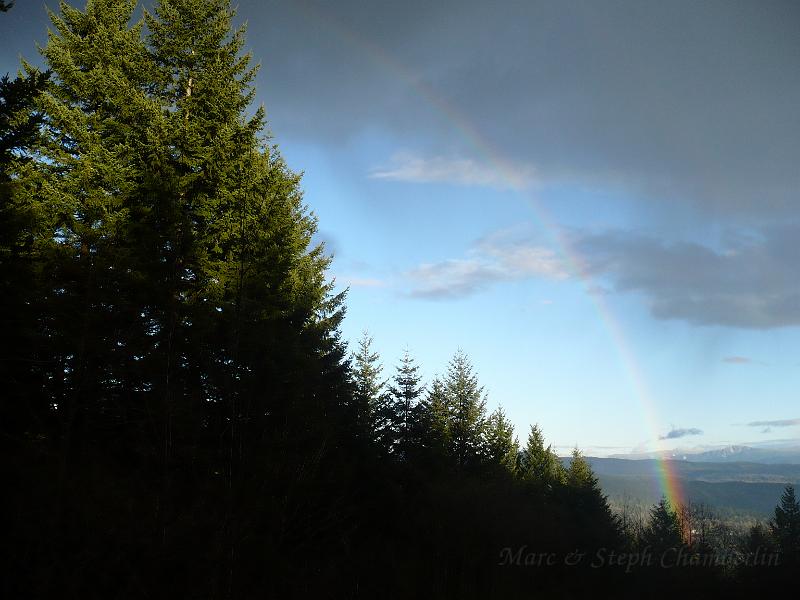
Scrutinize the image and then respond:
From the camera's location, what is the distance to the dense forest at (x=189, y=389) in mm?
5684

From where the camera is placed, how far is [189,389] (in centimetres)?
1147

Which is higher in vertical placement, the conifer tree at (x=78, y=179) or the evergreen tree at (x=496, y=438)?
the conifer tree at (x=78, y=179)

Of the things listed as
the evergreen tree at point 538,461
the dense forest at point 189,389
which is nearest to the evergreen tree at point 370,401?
the dense forest at point 189,389

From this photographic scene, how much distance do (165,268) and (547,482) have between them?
4758 centimetres

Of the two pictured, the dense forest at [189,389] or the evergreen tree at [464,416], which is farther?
the evergreen tree at [464,416]

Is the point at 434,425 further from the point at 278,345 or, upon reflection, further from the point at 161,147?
the point at 161,147

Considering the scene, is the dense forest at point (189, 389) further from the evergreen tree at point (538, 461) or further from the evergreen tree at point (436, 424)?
the evergreen tree at point (538, 461)

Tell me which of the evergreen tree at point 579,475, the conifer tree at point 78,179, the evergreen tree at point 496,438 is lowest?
the evergreen tree at point 579,475

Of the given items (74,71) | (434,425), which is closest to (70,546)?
(74,71)

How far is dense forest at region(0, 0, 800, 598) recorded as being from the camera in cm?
568

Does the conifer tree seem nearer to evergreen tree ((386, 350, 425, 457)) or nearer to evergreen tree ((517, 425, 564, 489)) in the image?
evergreen tree ((386, 350, 425, 457))

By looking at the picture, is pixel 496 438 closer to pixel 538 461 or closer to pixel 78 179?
pixel 538 461

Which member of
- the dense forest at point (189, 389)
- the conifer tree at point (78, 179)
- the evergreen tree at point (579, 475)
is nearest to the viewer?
the dense forest at point (189, 389)

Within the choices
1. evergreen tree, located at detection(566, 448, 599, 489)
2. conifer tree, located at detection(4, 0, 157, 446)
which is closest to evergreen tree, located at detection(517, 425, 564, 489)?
evergreen tree, located at detection(566, 448, 599, 489)
